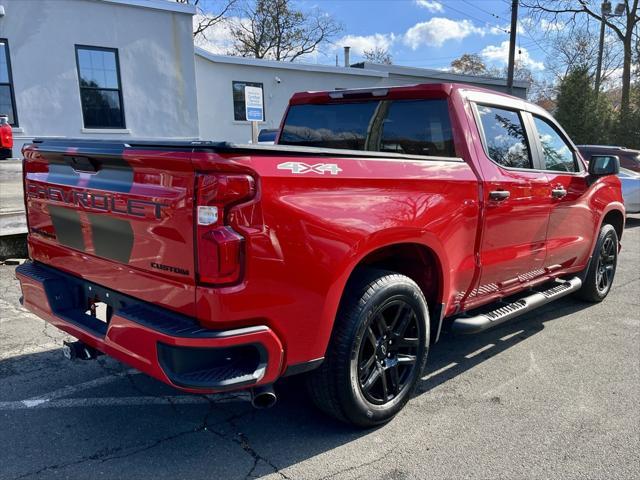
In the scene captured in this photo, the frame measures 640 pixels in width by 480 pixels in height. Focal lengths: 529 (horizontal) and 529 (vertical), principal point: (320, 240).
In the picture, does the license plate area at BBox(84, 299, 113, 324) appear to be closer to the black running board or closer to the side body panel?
the side body panel

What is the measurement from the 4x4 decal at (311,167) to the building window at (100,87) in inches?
496

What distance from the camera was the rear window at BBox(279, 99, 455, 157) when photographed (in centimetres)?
372

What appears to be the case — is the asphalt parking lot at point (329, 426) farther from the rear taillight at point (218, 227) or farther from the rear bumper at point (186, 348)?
the rear taillight at point (218, 227)

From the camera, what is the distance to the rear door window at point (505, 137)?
388 centimetres

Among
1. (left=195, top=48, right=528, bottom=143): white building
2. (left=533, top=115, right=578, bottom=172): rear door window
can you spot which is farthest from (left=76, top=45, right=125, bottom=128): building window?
(left=533, top=115, right=578, bottom=172): rear door window

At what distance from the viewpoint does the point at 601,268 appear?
225 inches

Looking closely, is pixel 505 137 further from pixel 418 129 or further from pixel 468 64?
pixel 468 64

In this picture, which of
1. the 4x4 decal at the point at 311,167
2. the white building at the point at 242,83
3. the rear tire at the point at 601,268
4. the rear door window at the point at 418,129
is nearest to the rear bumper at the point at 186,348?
the 4x4 decal at the point at 311,167

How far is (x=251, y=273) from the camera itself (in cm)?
229

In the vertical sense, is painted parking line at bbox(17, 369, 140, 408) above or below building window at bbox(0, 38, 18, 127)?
below

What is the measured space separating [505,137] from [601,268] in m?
2.55

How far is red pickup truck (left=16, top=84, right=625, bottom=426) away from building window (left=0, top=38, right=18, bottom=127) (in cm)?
1079

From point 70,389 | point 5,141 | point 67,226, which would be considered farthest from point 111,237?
point 5,141

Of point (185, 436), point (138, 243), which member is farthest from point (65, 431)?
point (138, 243)
